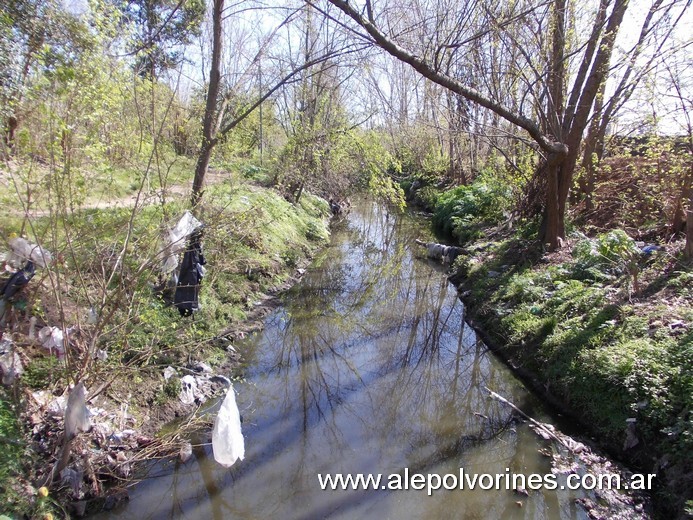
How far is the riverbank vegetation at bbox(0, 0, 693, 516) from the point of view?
387 centimetres

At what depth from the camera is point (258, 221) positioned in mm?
7645

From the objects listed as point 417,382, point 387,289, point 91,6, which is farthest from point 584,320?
point 91,6

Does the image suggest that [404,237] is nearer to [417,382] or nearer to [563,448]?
[417,382]

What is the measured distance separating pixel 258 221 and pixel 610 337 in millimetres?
5426

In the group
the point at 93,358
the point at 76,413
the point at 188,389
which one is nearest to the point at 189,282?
the point at 188,389

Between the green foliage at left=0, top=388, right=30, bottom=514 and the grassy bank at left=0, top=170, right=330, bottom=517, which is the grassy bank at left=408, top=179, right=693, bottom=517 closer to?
the grassy bank at left=0, top=170, right=330, bottom=517

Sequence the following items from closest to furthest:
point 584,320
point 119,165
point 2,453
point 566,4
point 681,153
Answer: point 2,453 < point 119,165 < point 584,320 < point 681,153 < point 566,4

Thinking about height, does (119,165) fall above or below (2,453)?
above

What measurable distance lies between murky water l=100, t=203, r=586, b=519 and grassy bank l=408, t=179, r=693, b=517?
48 centimetres

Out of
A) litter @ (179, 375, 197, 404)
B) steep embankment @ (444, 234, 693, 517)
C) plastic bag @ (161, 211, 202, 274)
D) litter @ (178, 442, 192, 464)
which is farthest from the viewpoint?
litter @ (179, 375, 197, 404)

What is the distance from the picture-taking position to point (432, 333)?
7789 mm

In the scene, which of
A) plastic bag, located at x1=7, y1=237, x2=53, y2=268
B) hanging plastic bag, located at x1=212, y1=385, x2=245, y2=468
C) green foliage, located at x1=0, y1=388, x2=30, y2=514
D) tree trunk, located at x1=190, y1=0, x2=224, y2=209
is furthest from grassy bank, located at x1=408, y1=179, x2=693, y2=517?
plastic bag, located at x1=7, y1=237, x2=53, y2=268

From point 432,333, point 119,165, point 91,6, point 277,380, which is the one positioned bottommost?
point 277,380

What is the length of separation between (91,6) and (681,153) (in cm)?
855
